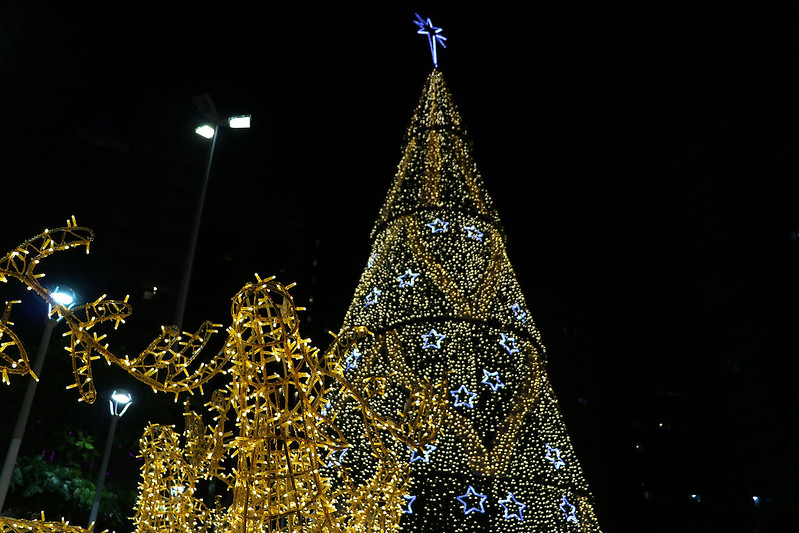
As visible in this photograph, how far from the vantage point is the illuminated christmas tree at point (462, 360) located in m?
8.01

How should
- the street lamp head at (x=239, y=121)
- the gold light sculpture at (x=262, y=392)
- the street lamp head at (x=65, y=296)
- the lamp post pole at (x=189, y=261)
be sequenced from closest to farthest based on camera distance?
the gold light sculpture at (x=262, y=392) < the street lamp head at (x=65, y=296) < the lamp post pole at (x=189, y=261) < the street lamp head at (x=239, y=121)

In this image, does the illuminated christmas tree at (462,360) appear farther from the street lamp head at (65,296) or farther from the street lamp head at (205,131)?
the street lamp head at (65,296)

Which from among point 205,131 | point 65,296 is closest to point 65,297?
point 65,296

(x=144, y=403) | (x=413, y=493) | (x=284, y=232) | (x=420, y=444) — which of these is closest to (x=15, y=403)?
(x=144, y=403)

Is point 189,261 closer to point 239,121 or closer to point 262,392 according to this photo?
point 239,121

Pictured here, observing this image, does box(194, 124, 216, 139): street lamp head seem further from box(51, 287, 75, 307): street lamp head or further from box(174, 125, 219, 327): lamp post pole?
box(51, 287, 75, 307): street lamp head

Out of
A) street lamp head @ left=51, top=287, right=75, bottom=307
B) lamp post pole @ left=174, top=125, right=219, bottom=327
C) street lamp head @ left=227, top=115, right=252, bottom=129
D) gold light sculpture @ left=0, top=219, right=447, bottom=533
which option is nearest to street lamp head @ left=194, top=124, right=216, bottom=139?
lamp post pole @ left=174, top=125, right=219, bottom=327

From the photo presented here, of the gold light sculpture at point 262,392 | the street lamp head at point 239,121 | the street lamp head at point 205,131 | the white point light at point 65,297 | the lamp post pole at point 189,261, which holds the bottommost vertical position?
the gold light sculpture at point 262,392

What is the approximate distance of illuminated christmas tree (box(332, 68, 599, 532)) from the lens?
801 centimetres

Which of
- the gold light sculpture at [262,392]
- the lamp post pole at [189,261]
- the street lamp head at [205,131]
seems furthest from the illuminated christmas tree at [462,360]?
the gold light sculpture at [262,392]

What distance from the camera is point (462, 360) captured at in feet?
27.9

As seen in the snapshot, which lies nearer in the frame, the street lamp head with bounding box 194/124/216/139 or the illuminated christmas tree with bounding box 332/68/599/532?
the illuminated christmas tree with bounding box 332/68/599/532

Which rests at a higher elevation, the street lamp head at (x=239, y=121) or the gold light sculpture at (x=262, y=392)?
the street lamp head at (x=239, y=121)

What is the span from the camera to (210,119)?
9297 millimetres
